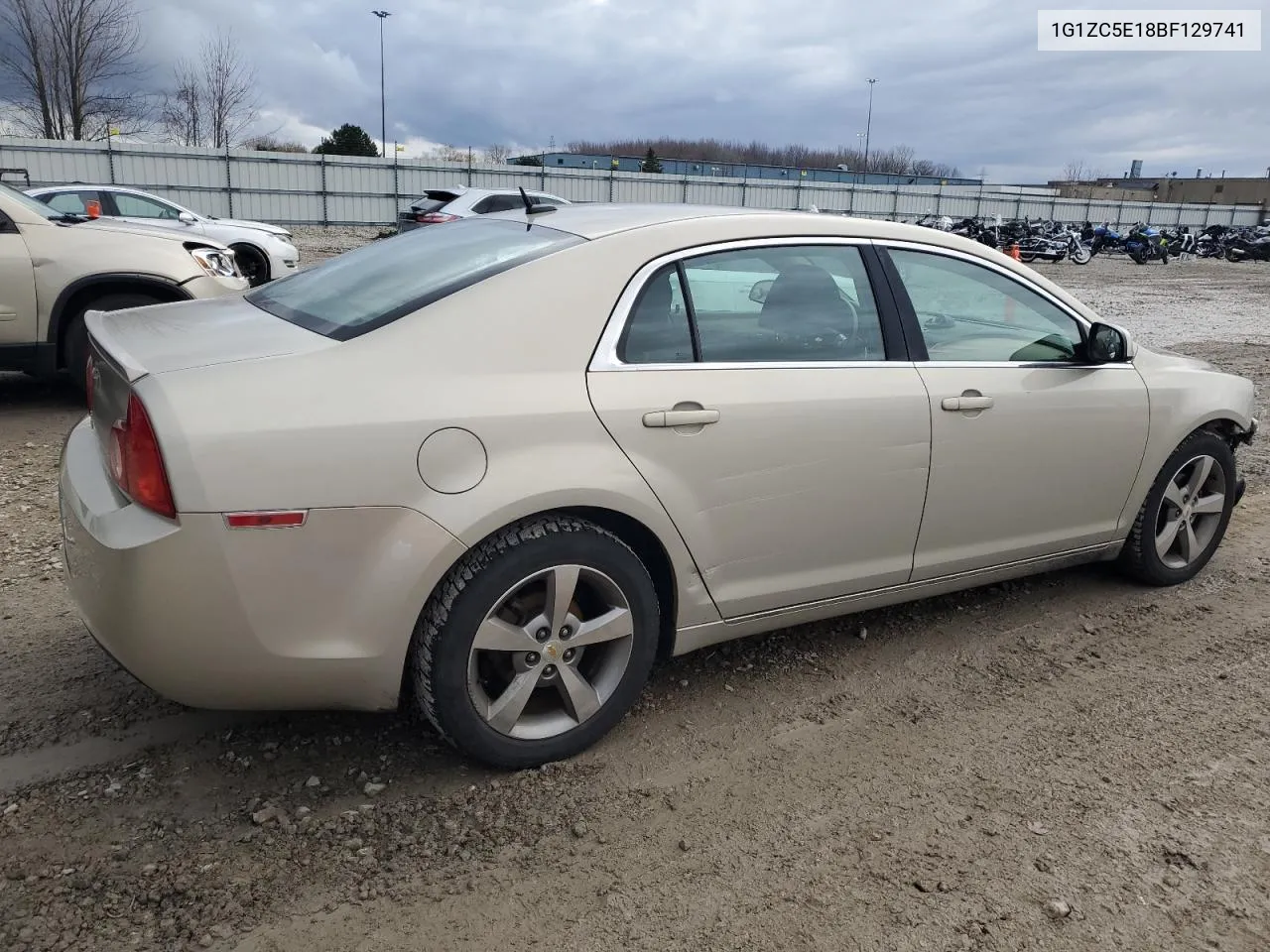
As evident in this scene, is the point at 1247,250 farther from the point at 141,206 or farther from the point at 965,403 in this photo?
the point at 965,403

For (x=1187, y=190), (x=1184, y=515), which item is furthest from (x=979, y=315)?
(x=1187, y=190)

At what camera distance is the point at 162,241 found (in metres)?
6.58

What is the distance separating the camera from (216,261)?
6.87 meters

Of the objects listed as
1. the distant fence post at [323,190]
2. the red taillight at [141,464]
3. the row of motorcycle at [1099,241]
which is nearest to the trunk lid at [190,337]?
the red taillight at [141,464]

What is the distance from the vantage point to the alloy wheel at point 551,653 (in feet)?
8.65

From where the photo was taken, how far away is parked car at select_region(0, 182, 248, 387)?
622cm

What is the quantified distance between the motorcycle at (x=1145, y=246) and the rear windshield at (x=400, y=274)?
33311 millimetres

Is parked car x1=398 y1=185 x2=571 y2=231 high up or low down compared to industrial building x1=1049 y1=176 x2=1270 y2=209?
down

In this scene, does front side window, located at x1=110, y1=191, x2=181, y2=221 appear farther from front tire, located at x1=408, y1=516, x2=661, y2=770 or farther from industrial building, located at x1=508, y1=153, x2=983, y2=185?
industrial building, located at x1=508, y1=153, x2=983, y2=185

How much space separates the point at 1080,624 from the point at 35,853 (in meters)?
3.67

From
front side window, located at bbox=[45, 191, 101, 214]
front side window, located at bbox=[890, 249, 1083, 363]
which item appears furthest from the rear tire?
front side window, located at bbox=[45, 191, 101, 214]

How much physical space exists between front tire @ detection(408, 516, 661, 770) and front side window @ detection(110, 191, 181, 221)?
42.6 feet

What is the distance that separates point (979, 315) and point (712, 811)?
7.06ft

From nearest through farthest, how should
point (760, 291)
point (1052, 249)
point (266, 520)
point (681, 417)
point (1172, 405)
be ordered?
point (266, 520)
point (681, 417)
point (760, 291)
point (1172, 405)
point (1052, 249)
